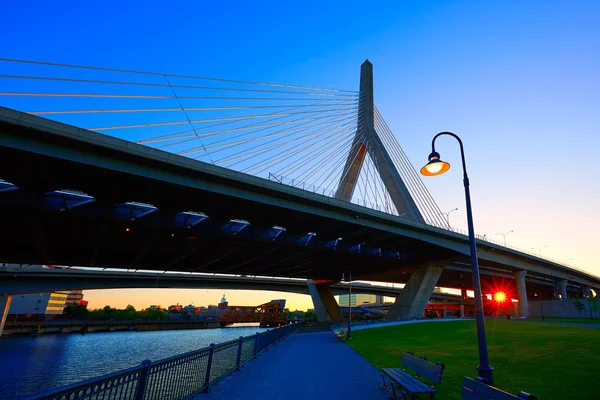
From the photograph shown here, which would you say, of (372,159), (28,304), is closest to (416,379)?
(372,159)

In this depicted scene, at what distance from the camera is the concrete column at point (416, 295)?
1855 inches

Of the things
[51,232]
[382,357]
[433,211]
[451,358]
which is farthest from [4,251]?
[433,211]

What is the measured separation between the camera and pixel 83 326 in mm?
67812

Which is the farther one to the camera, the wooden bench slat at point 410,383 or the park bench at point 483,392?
the wooden bench slat at point 410,383

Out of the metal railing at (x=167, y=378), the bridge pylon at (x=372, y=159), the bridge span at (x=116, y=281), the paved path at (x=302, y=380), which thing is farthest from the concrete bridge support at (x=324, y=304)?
the metal railing at (x=167, y=378)

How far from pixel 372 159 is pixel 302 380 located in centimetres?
3236

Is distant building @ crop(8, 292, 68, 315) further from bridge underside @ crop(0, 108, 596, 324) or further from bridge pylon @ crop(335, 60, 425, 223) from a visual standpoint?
bridge pylon @ crop(335, 60, 425, 223)

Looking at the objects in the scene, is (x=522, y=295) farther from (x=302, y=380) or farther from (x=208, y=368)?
(x=208, y=368)

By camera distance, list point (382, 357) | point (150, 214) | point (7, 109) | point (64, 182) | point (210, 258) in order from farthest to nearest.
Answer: point (210, 258), point (150, 214), point (64, 182), point (7, 109), point (382, 357)

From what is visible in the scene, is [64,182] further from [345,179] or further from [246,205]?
[345,179]

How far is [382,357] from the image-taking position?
14.1m

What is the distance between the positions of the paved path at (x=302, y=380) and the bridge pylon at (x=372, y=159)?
84.5ft

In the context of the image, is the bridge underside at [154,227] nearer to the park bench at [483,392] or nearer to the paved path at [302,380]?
the paved path at [302,380]

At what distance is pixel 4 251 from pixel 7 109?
2860 centimetres
